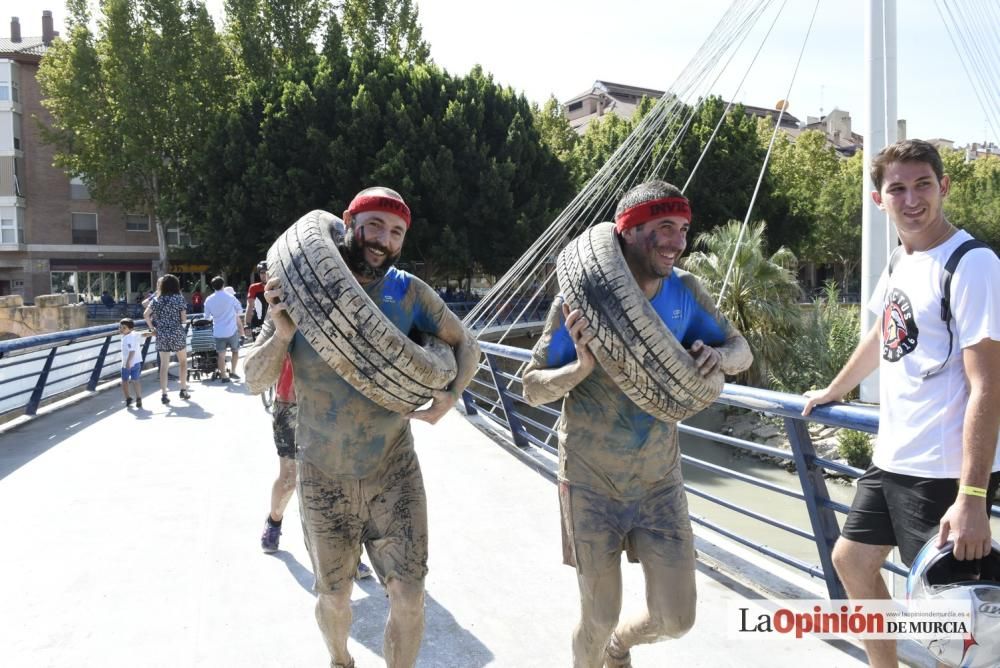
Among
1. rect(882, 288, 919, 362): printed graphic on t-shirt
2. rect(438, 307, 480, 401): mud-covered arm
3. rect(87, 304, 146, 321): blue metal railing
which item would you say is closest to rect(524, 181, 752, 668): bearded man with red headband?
rect(438, 307, 480, 401): mud-covered arm

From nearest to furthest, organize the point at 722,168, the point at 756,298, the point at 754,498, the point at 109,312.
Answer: the point at 754,498 → the point at 756,298 → the point at 722,168 → the point at 109,312

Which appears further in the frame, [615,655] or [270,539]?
[270,539]

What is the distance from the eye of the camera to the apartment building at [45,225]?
124 ft

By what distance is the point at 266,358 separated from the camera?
8.05ft

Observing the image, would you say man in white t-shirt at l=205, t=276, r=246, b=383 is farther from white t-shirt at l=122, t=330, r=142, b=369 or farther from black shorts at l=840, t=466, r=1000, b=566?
black shorts at l=840, t=466, r=1000, b=566

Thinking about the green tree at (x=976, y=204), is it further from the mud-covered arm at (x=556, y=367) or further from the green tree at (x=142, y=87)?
the mud-covered arm at (x=556, y=367)

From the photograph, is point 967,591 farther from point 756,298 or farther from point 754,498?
point 756,298

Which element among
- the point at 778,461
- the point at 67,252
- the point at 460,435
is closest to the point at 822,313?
the point at 778,461

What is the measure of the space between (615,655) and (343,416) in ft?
3.98

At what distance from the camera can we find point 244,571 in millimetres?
3762

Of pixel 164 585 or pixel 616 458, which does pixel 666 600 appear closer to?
pixel 616 458

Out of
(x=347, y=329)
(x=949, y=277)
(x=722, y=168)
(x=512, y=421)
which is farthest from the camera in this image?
(x=722, y=168)

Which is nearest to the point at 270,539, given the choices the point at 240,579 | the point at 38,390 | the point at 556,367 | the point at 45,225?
the point at 240,579

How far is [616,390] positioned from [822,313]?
17416 mm
